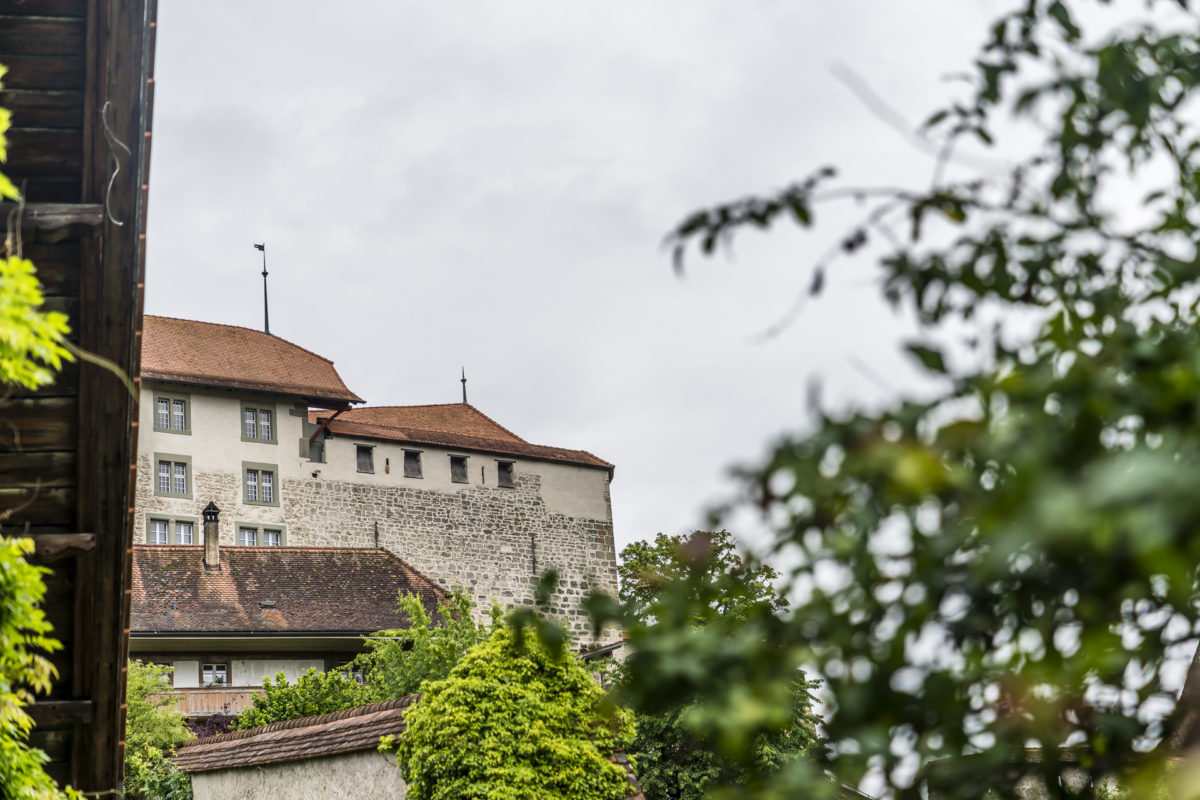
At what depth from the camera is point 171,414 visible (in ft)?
104

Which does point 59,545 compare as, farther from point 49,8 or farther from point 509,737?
point 509,737

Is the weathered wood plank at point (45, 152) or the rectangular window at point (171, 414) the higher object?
the rectangular window at point (171, 414)

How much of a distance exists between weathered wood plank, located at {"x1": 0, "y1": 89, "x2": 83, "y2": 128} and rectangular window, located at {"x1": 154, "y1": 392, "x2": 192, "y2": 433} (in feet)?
91.6

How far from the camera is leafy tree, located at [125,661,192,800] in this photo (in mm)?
16391

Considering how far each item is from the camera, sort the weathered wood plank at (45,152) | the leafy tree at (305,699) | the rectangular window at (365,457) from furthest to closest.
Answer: the rectangular window at (365,457) < the leafy tree at (305,699) < the weathered wood plank at (45,152)

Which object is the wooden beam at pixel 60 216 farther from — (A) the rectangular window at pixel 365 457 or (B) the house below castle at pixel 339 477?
(A) the rectangular window at pixel 365 457

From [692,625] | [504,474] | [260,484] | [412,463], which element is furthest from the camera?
[504,474]

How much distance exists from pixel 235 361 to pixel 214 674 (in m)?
11.7

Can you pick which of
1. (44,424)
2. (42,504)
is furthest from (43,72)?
(42,504)

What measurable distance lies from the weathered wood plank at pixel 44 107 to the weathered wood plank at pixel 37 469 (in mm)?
1225

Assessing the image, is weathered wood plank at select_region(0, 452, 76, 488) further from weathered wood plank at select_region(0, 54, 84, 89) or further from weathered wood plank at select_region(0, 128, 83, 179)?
weathered wood plank at select_region(0, 54, 84, 89)

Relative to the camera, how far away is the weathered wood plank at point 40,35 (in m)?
4.51

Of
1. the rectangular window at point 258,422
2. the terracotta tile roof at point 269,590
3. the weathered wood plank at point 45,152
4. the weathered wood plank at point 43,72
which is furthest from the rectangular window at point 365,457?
the weathered wood plank at point 43,72

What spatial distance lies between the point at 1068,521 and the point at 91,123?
4.35 metres
